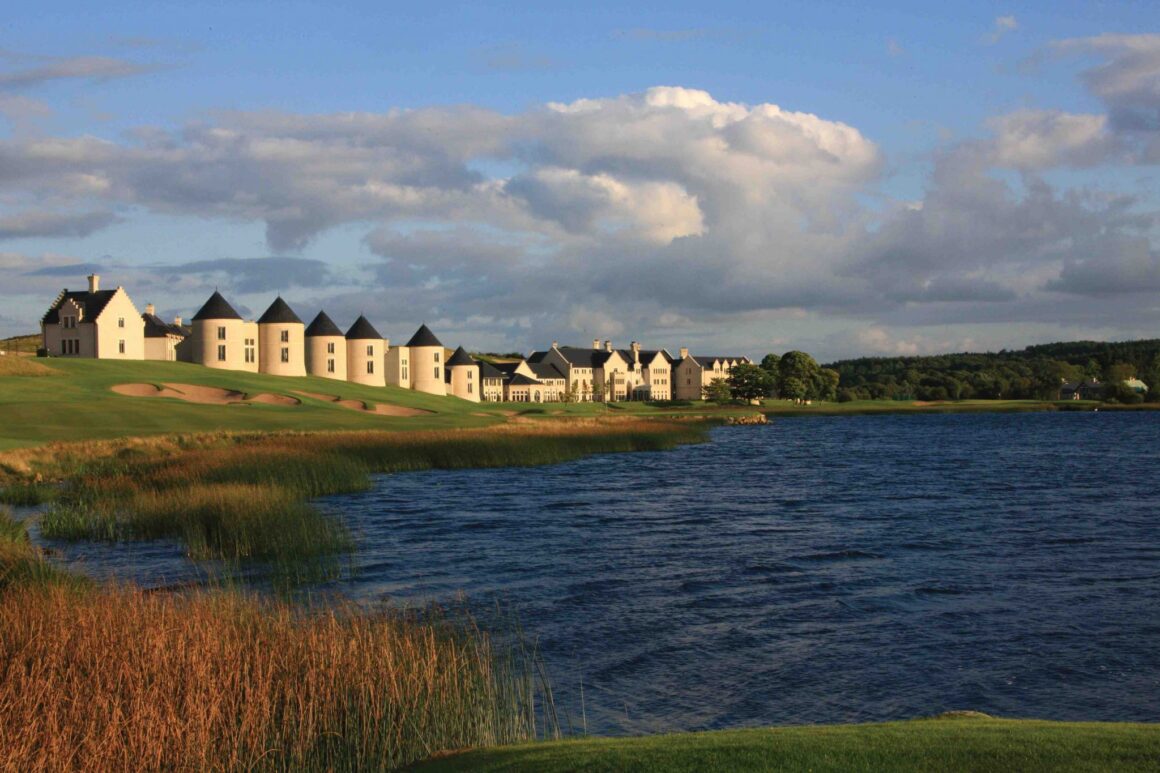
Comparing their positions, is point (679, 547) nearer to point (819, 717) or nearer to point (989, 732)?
point (819, 717)

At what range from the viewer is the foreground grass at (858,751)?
735 cm

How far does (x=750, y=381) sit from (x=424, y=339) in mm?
51751

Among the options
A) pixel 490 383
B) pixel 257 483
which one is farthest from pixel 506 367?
pixel 257 483

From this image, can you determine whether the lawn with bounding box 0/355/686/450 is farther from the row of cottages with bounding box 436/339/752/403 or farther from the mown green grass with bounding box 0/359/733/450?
the row of cottages with bounding box 436/339/752/403

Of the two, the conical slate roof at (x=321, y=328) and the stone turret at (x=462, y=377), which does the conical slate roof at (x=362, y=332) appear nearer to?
the conical slate roof at (x=321, y=328)

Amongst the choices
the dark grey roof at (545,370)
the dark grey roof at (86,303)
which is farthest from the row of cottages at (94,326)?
the dark grey roof at (545,370)

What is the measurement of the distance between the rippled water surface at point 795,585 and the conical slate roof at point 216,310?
196 ft

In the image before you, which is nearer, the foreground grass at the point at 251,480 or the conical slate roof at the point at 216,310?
the foreground grass at the point at 251,480

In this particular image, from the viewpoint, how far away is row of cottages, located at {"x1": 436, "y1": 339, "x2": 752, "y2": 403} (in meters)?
148

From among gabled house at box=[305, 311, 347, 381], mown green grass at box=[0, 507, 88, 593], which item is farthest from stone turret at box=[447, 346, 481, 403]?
mown green grass at box=[0, 507, 88, 593]

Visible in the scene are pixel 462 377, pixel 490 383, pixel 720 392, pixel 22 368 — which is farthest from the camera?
pixel 720 392

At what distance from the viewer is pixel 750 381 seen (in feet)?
473

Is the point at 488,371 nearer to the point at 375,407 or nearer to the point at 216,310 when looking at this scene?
the point at 216,310

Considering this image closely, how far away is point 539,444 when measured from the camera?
165 ft
